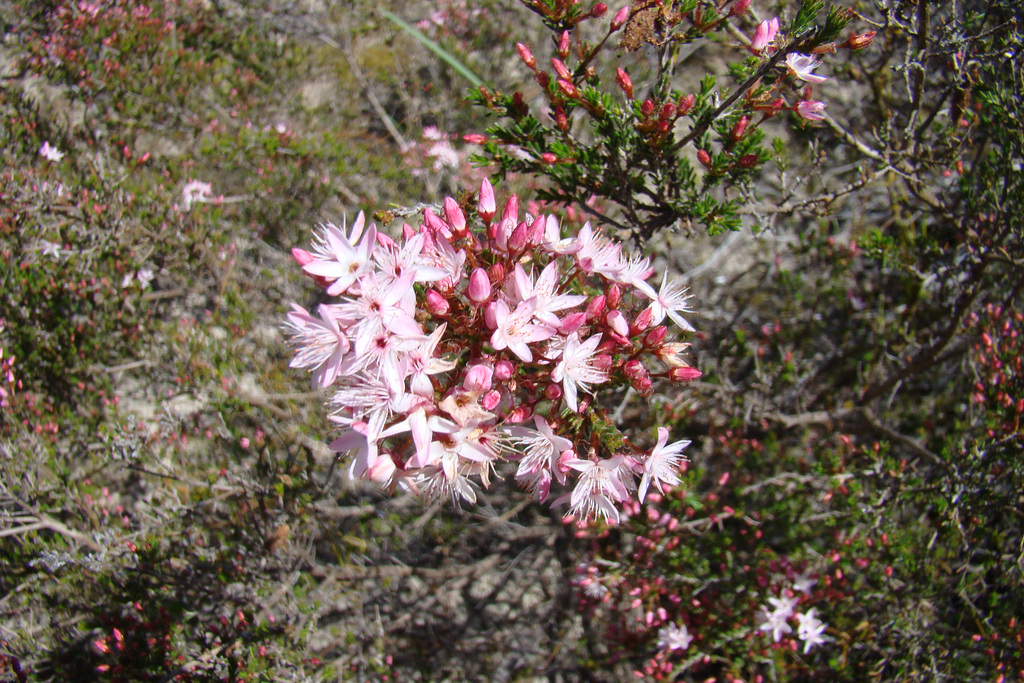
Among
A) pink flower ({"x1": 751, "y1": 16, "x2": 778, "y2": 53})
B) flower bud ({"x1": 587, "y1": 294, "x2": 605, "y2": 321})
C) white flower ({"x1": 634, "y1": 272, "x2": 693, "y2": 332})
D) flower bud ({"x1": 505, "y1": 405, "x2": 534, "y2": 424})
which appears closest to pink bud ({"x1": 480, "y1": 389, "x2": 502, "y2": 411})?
flower bud ({"x1": 505, "y1": 405, "x2": 534, "y2": 424})

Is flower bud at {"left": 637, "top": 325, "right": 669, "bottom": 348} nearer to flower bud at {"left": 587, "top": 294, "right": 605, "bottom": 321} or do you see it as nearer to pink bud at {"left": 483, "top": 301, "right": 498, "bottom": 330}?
flower bud at {"left": 587, "top": 294, "right": 605, "bottom": 321}

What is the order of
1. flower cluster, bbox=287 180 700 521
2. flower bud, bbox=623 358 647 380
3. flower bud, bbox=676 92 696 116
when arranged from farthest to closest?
flower bud, bbox=676 92 696 116, flower bud, bbox=623 358 647 380, flower cluster, bbox=287 180 700 521

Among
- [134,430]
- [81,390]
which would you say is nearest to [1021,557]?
[134,430]

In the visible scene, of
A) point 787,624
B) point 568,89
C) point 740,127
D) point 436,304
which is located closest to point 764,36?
point 740,127

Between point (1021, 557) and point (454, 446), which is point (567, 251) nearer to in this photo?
point (454, 446)

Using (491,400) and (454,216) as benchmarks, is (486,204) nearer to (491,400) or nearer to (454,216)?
(454,216)

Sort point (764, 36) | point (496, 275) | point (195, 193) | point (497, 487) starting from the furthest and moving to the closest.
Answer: point (195, 193) < point (497, 487) < point (764, 36) < point (496, 275)
